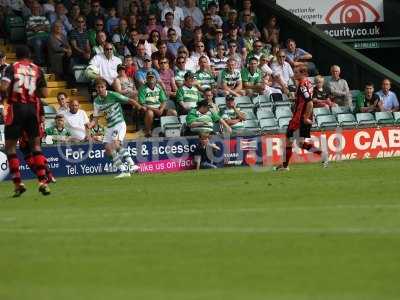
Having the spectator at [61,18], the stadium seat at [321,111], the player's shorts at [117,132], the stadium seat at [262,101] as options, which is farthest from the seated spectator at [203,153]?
the spectator at [61,18]

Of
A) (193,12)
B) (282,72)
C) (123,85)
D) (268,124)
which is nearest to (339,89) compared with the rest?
(282,72)

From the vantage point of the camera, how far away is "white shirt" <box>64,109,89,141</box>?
2394 centimetres

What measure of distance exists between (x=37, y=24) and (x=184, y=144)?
4327mm

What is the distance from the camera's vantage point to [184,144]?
25000mm

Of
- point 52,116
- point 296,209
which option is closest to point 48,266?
point 296,209

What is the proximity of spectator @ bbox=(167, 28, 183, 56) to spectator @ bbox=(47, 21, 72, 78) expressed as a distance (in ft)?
8.31

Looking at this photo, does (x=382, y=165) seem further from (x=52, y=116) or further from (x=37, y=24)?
(x=37, y=24)

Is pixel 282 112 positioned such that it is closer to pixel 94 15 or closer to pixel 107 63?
pixel 107 63

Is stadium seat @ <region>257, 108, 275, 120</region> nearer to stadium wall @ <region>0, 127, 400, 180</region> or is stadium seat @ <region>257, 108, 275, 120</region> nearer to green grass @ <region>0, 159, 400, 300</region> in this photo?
stadium wall @ <region>0, 127, 400, 180</region>

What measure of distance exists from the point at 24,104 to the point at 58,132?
24.4 feet

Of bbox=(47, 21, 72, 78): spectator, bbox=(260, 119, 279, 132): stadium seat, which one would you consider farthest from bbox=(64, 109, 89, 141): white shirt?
bbox=(260, 119, 279, 132): stadium seat

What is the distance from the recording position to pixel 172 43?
27469 mm

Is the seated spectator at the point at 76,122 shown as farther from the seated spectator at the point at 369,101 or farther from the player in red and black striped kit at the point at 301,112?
the seated spectator at the point at 369,101

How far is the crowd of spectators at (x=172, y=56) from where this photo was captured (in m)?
25.5
